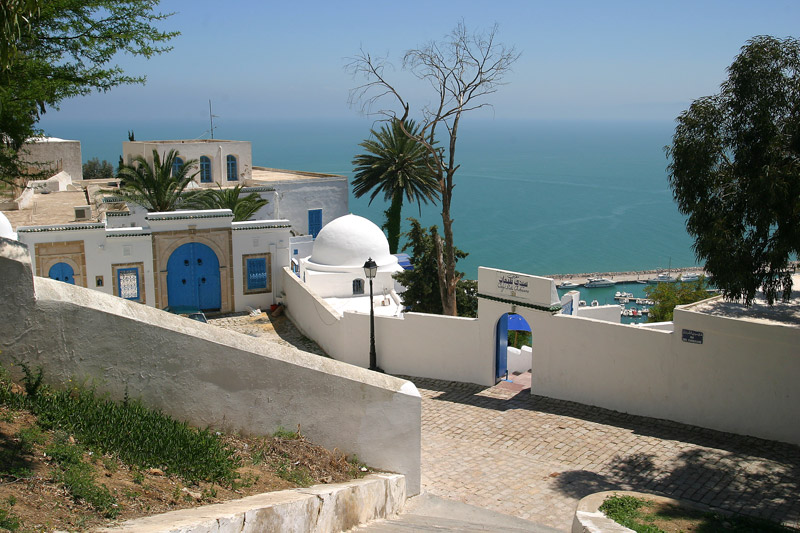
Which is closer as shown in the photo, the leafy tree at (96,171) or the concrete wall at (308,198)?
the concrete wall at (308,198)

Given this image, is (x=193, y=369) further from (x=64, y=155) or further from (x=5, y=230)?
(x=64, y=155)

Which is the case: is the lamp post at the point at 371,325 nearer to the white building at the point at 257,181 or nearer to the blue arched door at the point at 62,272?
the blue arched door at the point at 62,272

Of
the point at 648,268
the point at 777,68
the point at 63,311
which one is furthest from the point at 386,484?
the point at 648,268

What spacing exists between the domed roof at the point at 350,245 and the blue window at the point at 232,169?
12.3m

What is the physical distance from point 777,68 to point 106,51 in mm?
10104

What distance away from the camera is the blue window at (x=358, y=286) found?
1096 inches

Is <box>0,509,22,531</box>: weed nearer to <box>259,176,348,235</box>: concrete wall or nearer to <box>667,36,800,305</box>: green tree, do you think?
<box>667,36,800,305</box>: green tree

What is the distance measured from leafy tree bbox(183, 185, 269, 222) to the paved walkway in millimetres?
16147

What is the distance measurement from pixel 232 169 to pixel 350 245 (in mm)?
14022

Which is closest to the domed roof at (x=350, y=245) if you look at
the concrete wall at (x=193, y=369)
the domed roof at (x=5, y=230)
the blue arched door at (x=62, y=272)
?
the blue arched door at (x=62, y=272)

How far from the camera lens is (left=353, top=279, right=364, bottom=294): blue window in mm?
27828

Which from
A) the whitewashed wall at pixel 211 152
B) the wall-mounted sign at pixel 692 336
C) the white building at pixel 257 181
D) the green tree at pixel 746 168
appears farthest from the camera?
the white building at pixel 257 181

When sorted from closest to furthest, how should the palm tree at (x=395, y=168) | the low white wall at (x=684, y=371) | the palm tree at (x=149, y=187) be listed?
1. the low white wall at (x=684, y=371)
2. the palm tree at (x=149, y=187)
3. the palm tree at (x=395, y=168)

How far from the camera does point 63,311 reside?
793 centimetres
